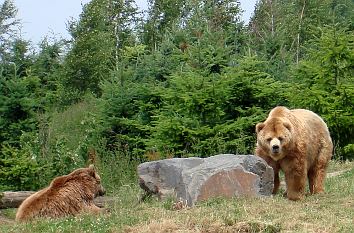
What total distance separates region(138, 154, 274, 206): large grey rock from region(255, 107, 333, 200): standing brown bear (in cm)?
28

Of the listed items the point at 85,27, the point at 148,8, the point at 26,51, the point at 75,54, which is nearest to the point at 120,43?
the point at 148,8

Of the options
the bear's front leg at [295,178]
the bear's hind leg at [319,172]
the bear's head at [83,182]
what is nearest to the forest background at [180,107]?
the bear's head at [83,182]

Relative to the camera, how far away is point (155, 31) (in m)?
38.2

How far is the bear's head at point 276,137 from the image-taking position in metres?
9.59

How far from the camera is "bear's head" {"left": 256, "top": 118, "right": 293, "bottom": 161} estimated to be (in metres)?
9.59

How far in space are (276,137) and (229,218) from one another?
218 cm

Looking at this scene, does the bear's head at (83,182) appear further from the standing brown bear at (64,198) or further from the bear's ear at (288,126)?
the bear's ear at (288,126)

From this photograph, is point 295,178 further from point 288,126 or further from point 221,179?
point 221,179

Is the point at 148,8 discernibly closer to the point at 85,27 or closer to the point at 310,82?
the point at 85,27

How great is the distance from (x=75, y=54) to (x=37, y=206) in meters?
22.4

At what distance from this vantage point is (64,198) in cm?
984

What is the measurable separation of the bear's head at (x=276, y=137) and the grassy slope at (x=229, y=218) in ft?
2.12

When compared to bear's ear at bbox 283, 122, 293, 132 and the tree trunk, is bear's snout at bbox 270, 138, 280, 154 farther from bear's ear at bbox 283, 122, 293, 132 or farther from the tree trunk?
the tree trunk

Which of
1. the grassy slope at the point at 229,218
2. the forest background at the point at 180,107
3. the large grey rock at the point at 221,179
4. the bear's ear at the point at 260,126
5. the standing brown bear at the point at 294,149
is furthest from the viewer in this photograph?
the forest background at the point at 180,107
